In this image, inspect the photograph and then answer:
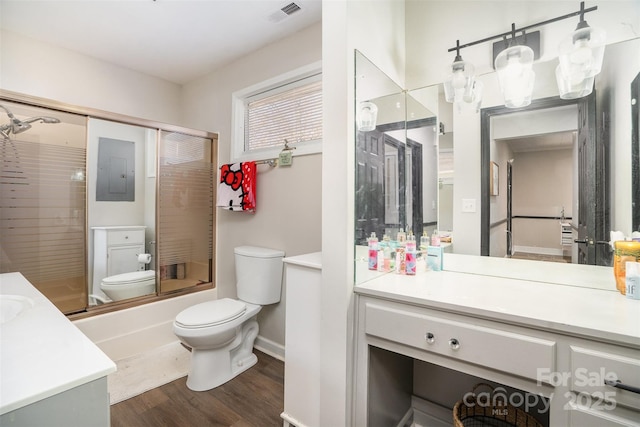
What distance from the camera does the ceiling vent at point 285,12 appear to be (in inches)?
76.7

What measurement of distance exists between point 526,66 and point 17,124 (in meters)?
3.11

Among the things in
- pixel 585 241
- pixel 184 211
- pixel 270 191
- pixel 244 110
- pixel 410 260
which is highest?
pixel 244 110

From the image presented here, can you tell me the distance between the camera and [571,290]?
1.22 metres

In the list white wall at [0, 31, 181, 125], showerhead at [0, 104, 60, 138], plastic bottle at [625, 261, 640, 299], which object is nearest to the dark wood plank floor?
plastic bottle at [625, 261, 640, 299]

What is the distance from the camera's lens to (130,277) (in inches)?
102

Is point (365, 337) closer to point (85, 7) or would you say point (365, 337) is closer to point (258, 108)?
point (258, 108)

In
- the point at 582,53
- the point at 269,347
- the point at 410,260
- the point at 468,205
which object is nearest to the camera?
the point at 582,53

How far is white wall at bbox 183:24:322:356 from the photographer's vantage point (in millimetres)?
2188

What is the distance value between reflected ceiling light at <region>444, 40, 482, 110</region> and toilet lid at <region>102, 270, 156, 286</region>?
2.73 m

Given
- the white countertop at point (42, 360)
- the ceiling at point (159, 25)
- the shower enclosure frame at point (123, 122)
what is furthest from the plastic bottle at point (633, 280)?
the shower enclosure frame at point (123, 122)

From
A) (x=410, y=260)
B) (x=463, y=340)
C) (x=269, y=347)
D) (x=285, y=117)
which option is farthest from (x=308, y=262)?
(x=285, y=117)

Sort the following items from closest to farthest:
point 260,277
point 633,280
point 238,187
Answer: point 633,280 → point 260,277 → point 238,187

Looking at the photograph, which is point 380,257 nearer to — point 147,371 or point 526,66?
point 526,66

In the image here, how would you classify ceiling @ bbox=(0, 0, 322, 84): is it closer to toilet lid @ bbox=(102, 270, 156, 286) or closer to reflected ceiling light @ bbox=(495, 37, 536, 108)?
reflected ceiling light @ bbox=(495, 37, 536, 108)
